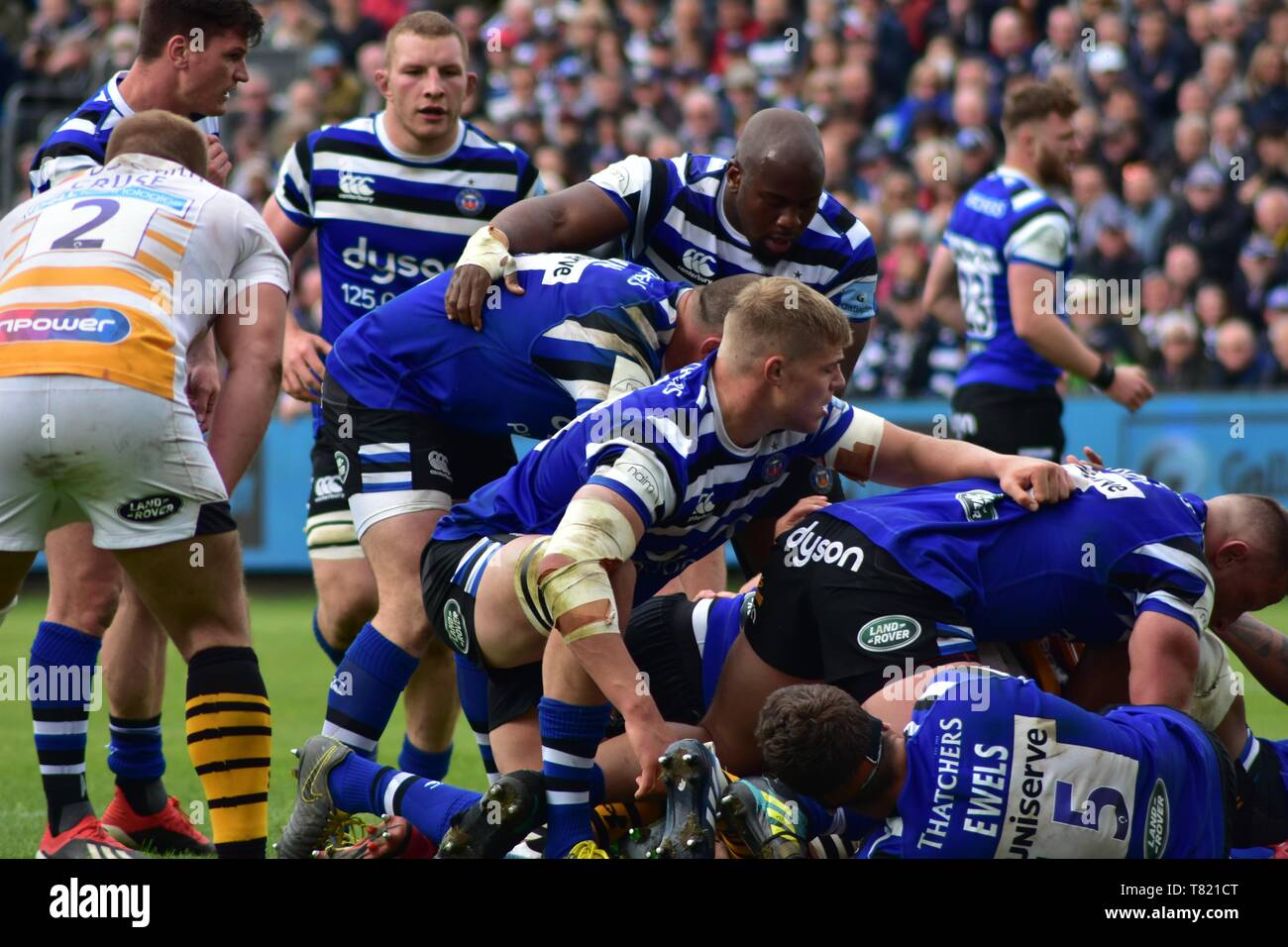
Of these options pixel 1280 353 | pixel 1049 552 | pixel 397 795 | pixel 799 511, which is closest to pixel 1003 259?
pixel 799 511

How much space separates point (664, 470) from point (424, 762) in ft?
6.00

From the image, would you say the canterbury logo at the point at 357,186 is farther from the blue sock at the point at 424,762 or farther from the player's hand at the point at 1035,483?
the player's hand at the point at 1035,483

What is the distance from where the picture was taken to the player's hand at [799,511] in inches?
179

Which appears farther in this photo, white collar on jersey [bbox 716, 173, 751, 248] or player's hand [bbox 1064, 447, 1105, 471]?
white collar on jersey [bbox 716, 173, 751, 248]

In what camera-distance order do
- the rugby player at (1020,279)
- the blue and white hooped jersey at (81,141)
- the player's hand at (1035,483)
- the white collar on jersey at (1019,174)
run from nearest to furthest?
the player's hand at (1035,483) < the blue and white hooped jersey at (81,141) < the rugby player at (1020,279) < the white collar on jersey at (1019,174)

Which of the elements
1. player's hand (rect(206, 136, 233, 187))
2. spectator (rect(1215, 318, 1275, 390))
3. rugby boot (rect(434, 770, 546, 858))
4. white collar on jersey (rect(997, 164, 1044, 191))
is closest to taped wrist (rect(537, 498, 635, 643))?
rugby boot (rect(434, 770, 546, 858))

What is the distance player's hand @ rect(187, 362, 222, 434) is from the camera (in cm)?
448

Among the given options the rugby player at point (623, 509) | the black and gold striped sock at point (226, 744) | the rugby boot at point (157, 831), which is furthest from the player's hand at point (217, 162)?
the rugby boot at point (157, 831)

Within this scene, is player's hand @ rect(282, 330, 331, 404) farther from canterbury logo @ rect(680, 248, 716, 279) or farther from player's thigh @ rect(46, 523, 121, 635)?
canterbury logo @ rect(680, 248, 716, 279)

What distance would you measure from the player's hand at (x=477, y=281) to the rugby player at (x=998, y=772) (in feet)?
4.93

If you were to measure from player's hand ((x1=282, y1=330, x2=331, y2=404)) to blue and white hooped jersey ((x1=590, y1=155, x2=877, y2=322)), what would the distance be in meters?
1.18

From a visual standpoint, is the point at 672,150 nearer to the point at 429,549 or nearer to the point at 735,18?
the point at 735,18

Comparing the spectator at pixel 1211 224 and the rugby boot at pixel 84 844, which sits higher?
the spectator at pixel 1211 224

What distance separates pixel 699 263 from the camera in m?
5.24
